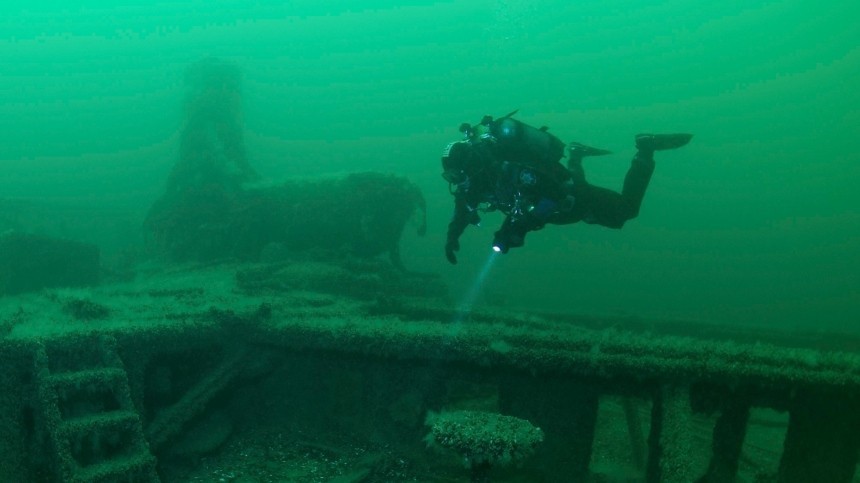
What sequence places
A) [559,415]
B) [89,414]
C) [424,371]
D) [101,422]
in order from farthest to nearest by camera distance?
[424,371], [559,415], [89,414], [101,422]

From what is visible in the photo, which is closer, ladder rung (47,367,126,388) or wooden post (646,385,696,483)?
wooden post (646,385,696,483)

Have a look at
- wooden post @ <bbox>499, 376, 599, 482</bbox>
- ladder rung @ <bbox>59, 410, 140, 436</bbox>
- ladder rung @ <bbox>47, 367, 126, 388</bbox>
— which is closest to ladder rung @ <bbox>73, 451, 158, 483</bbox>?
ladder rung @ <bbox>59, 410, 140, 436</bbox>

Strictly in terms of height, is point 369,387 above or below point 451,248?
below

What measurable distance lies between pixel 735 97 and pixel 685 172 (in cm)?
3838

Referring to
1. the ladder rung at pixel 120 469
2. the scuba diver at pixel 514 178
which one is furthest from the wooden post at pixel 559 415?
the ladder rung at pixel 120 469

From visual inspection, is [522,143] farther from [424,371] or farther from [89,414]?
[89,414]

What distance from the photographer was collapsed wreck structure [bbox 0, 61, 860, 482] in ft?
12.4

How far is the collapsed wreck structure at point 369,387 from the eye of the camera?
3.77 metres

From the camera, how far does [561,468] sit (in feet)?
14.4

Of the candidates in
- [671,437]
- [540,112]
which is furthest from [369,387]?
[540,112]

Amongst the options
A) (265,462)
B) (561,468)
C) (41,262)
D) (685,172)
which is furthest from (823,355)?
(685,172)

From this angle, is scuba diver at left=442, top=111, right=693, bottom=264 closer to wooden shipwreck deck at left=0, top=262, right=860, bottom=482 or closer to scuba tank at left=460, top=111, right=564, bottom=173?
scuba tank at left=460, top=111, right=564, bottom=173

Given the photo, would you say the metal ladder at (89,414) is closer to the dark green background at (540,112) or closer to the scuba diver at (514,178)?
the scuba diver at (514,178)

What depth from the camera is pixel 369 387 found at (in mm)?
5203
